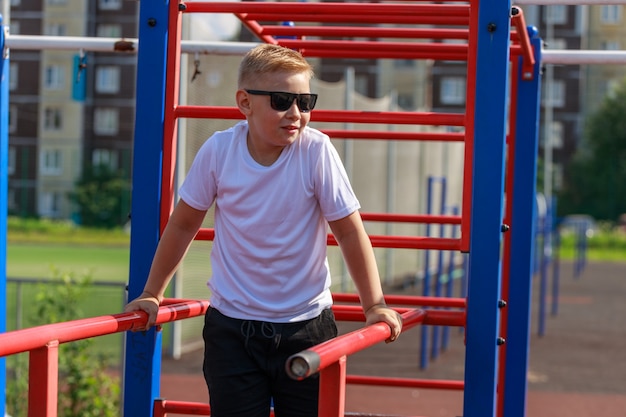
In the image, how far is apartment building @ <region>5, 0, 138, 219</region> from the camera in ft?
148

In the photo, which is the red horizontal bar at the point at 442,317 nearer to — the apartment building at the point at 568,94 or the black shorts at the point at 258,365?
the black shorts at the point at 258,365

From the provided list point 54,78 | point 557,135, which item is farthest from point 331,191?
point 557,135

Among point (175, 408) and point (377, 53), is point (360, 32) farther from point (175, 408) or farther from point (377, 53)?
point (175, 408)

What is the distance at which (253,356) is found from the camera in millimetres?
2582

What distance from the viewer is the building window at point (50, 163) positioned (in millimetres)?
41531

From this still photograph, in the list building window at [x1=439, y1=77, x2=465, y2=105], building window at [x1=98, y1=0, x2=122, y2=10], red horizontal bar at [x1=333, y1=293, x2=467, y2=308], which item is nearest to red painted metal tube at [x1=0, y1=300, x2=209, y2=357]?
red horizontal bar at [x1=333, y1=293, x2=467, y2=308]

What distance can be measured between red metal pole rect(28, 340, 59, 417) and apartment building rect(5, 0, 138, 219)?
41.9 metres

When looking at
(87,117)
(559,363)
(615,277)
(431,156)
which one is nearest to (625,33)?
(87,117)

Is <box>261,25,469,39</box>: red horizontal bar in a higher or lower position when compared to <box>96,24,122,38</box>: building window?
lower

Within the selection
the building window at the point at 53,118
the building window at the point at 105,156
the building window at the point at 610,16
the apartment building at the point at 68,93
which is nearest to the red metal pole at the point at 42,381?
the apartment building at the point at 68,93

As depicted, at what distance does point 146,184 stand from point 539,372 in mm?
6237

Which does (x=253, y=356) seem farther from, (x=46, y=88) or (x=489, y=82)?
(x=46, y=88)

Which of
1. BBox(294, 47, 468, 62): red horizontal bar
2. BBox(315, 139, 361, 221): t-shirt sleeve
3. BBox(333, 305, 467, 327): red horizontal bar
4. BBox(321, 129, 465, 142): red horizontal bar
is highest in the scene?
BBox(294, 47, 468, 62): red horizontal bar

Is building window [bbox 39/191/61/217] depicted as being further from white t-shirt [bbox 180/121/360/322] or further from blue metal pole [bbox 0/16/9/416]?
white t-shirt [bbox 180/121/360/322]
